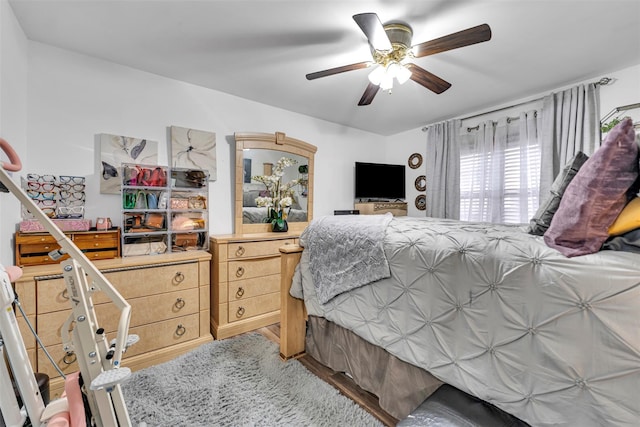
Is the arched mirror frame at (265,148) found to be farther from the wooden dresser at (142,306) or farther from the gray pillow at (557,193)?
the gray pillow at (557,193)

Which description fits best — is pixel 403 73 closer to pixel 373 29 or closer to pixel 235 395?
pixel 373 29

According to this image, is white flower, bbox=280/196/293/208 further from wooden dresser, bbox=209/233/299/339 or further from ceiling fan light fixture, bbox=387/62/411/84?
ceiling fan light fixture, bbox=387/62/411/84

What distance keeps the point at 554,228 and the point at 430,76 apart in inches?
55.5

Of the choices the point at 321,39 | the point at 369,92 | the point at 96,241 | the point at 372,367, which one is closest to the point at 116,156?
the point at 96,241

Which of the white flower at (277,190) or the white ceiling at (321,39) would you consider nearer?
the white ceiling at (321,39)

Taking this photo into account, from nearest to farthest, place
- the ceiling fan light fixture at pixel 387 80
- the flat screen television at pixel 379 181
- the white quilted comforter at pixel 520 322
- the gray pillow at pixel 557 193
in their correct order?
the white quilted comforter at pixel 520 322 < the gray pillow at pixel 557 193 < the ceiling fan light fixture at pixel 387 80 < the flat screen television at pixel 379 181

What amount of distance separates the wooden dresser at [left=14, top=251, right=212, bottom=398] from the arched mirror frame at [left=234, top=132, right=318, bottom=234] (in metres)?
0.69

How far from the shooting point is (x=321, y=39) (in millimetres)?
1878

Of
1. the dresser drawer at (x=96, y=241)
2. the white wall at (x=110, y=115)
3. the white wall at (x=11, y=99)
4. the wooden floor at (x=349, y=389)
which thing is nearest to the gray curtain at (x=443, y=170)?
the white wall at (x=110, y=115)

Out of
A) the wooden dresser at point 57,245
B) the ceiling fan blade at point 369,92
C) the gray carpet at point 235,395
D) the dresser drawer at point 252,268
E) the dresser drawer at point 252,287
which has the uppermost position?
the ceiling fan blade at point 369,92

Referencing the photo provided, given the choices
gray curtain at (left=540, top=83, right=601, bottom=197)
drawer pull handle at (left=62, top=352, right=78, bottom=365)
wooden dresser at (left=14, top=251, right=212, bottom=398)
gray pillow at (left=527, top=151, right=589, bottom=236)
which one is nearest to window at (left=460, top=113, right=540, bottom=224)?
gray curtain at (left=540, top=83, right=601, bottom=197)

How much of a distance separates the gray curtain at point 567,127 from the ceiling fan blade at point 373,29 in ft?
7.20

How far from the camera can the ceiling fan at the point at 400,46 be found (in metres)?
1.43

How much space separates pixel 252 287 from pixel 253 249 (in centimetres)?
38
